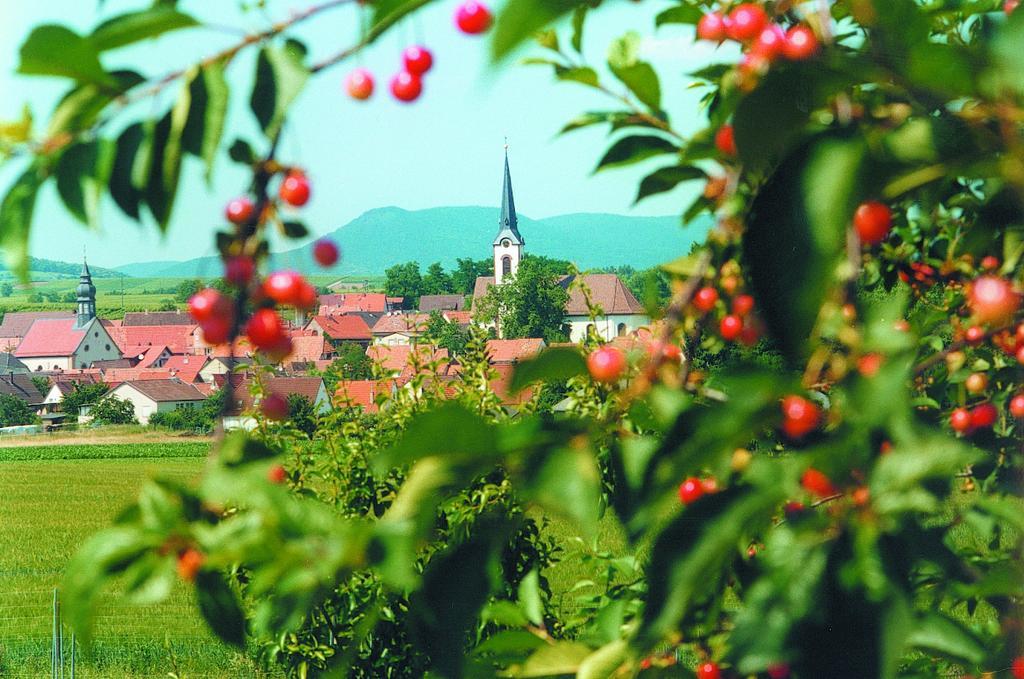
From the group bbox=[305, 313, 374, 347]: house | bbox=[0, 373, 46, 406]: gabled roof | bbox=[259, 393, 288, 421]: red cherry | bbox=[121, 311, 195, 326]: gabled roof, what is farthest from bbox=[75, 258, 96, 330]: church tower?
bbox=[259, 393, 288, 421]: red cherry

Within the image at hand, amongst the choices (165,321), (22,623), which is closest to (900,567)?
(22,623)

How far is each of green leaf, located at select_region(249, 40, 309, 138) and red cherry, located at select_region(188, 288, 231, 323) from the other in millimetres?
95

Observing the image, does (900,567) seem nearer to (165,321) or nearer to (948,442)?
(948,442)

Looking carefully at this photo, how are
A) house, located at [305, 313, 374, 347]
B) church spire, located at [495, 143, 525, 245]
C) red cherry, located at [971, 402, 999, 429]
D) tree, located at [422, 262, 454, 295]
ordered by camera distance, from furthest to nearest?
tree, located at [422, 262, 454, 295] → church spire, located at [495, 143, 525, 245] → house, located at [305, 313, 374, 347] → red cherry, located at [971, 402, 999, 429]

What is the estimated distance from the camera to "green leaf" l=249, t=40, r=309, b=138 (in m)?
0.48

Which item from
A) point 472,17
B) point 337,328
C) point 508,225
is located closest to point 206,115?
point 472,17

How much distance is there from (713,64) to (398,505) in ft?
1.59

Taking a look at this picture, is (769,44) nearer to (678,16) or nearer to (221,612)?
(678,16)

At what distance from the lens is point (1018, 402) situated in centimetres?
88

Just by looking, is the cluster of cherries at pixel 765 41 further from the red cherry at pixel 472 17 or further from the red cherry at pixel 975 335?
the red cherry at pixel 975 335

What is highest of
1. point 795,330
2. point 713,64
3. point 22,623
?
point 713,64

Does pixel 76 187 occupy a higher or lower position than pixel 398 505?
higher

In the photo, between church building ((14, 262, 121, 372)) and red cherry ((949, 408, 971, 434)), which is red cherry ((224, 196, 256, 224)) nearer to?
red cherry ((949, 408, 971, 434))

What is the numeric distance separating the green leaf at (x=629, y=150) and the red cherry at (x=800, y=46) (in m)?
0.18
